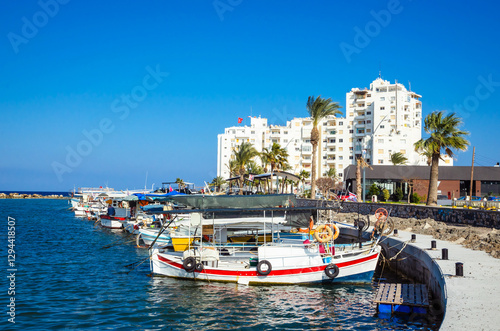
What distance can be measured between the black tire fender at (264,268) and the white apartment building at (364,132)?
99.6 metres

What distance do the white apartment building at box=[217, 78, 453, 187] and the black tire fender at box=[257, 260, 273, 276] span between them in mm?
99638

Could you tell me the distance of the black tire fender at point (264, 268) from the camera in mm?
Result: 21141

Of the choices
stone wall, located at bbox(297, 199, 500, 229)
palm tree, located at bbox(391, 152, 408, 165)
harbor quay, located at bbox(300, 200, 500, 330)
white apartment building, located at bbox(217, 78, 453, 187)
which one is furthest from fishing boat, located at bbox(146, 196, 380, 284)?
white apartment building, located at bbox(217, 78, 453, 187)

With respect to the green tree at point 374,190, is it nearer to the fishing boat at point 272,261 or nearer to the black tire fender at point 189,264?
the fishing boat at point 272,261

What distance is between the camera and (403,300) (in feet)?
52.1

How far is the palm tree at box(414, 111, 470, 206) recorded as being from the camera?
49.2 m

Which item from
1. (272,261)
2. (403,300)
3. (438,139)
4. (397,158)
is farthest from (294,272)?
(397,158)

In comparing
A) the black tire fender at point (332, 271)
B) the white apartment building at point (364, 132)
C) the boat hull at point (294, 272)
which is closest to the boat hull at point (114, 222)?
the boat hull at point (294, 272)

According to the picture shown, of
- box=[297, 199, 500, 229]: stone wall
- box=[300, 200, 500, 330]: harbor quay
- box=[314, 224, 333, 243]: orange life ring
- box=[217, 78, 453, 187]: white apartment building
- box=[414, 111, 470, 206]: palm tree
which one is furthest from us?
box=[217, 78, 453, 187]: white apartment building

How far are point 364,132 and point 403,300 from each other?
11995cm

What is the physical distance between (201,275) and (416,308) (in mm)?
10231

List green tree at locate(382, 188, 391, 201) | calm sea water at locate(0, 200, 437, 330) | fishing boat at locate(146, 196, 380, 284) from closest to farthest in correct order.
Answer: calm sea water at locate(0, 200, 437, 330)
fishing boat at locate(146, 196, 380, 284)
green tree at locate(382, 188, 391, 201)

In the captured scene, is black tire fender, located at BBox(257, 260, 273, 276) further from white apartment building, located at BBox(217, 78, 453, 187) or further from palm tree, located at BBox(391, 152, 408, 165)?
white apartment building, located at BBox(217, 78, 453, 187)

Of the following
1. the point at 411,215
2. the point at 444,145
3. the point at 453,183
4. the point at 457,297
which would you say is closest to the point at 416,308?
the point at 457,297
